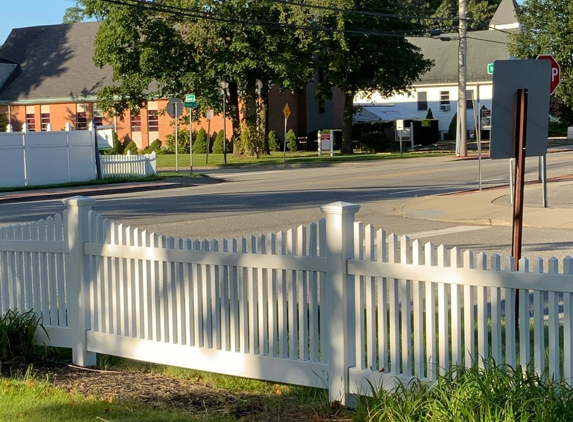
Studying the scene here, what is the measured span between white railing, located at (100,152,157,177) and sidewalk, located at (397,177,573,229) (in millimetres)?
14239

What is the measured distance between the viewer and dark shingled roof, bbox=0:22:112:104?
59.2 meters

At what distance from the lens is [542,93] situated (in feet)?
22.7

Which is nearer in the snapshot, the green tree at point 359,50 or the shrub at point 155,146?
the green tree at point 359,50

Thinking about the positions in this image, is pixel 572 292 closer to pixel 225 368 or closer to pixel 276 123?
pixel 225 368

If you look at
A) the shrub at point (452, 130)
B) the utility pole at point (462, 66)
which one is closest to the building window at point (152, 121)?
the shrub at point (452, 130)

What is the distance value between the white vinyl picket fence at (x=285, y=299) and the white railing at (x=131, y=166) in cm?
2539

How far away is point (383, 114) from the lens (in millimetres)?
65062

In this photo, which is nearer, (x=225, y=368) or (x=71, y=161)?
(x=225, y=368)

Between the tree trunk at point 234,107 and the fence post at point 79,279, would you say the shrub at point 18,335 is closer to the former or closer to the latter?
the fence post at point 79,279

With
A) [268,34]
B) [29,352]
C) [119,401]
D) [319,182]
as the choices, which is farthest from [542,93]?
[268,34]

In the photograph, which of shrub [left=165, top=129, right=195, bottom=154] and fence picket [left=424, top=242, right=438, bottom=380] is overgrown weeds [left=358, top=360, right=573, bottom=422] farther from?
shrub [left=165, top=129, right=195, bottom=154]

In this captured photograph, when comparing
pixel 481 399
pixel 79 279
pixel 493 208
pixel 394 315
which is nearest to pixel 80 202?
pixel 79 279

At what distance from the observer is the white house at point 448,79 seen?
6650 centimetres

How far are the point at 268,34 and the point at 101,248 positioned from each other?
116 ft
